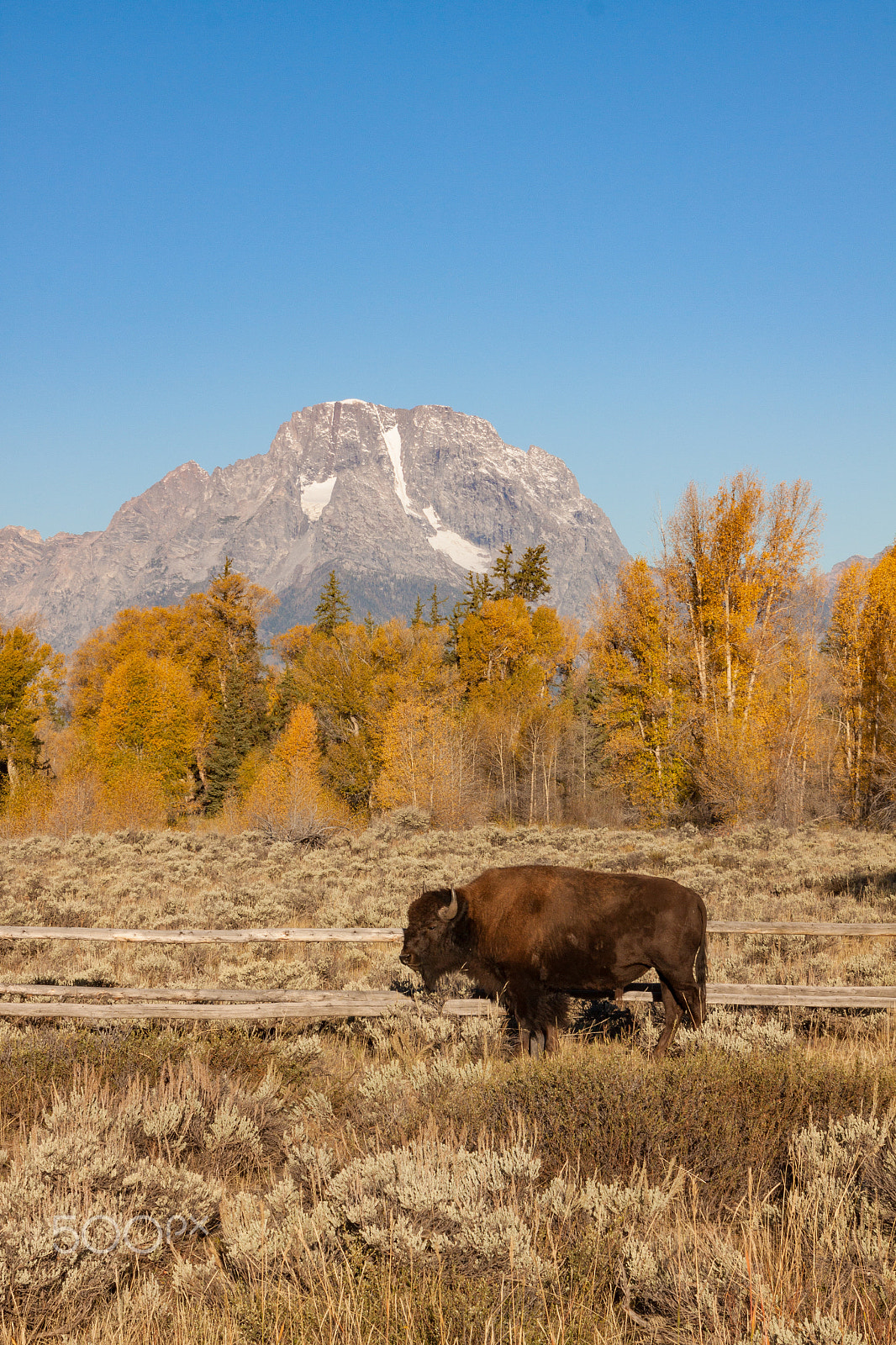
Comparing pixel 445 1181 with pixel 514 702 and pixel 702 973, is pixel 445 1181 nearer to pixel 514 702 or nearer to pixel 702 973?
pixel 702 973

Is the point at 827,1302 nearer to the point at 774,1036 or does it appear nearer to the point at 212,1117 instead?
the point at 774,1036

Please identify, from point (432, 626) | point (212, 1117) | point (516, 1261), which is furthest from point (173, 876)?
point (432, 626)

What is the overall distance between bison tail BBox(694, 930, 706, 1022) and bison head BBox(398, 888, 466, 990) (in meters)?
1.81

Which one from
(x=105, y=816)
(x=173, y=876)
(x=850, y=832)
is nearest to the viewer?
(x=173, y=876)

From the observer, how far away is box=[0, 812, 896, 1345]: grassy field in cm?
275

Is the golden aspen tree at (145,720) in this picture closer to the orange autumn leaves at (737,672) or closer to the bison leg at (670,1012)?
the orange autumn leaves at (737,672)

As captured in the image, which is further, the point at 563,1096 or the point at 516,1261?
the point at 563,1096

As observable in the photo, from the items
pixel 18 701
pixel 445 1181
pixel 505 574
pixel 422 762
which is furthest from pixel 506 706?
pixel 445 1181

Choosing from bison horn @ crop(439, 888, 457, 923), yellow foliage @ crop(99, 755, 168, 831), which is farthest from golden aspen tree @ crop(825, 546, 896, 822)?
yellow foliage @ crop(99, 755, 168, 831)

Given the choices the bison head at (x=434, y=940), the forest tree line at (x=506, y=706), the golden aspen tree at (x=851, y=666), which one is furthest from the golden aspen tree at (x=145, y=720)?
the bison head at (x=434, y=940)

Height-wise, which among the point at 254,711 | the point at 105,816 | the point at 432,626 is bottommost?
the point at 105,816

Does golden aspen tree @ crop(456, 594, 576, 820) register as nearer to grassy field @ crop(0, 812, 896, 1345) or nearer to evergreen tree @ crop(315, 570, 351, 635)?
evergreen tree @ crop(315, 570, 351, 635)

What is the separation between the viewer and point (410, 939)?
6480 mm

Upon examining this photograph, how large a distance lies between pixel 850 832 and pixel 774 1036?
20.5m
